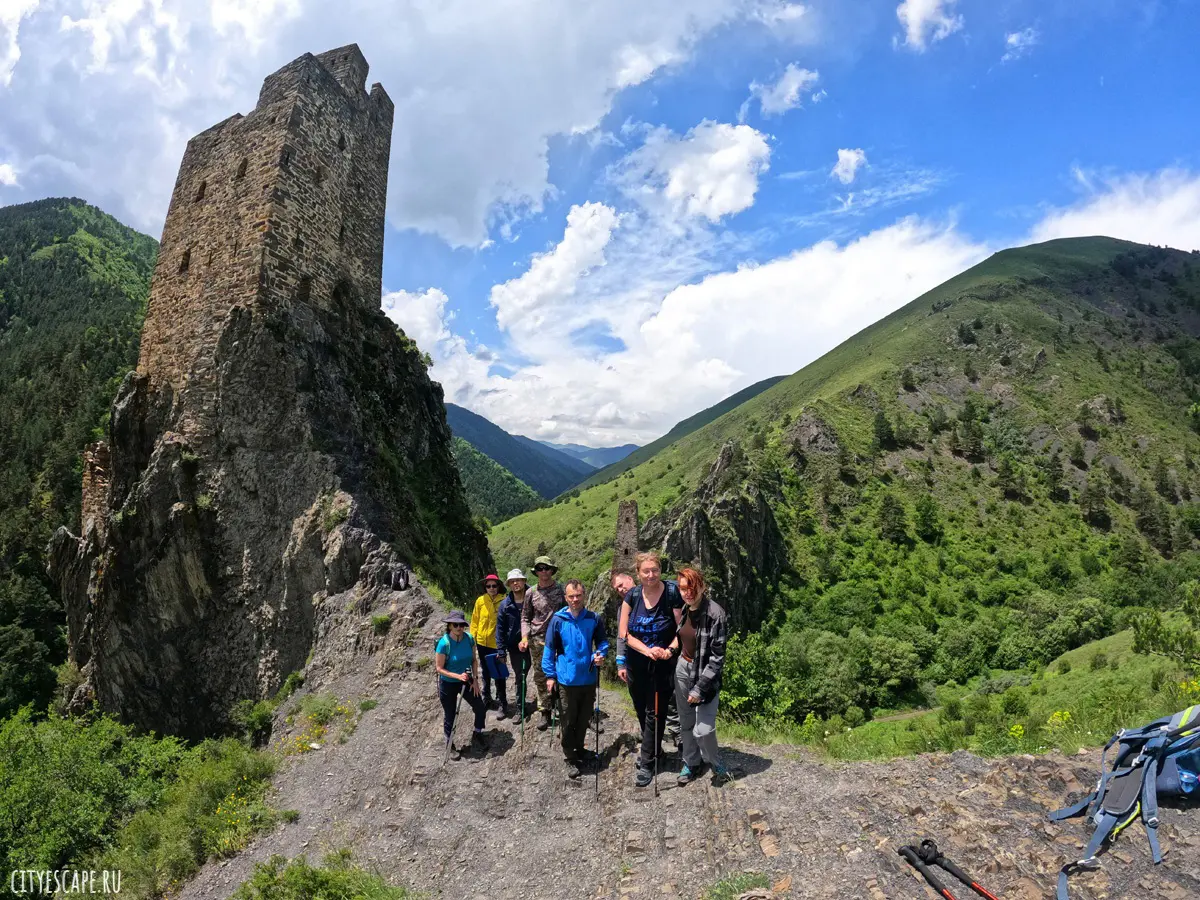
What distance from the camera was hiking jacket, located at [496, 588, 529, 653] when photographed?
10031 millimetres

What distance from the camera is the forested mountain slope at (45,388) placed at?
53812mm

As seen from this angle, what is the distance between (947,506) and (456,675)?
71.1m

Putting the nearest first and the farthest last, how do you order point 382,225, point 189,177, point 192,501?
1. point 192,501
2. point 189,177
3. point 382,225

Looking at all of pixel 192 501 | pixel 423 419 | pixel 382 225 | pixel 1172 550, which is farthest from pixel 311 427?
pixel 1172 550

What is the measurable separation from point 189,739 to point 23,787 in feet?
12.2

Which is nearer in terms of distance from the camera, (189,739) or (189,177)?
(189,739)

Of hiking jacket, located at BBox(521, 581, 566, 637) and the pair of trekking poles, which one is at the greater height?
hiking jacket, located at BBox(521, 581, 566, 637)

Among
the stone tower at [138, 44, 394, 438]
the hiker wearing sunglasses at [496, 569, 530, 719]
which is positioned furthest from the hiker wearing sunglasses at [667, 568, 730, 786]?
the stone tower at [138, 44, 394, 438]

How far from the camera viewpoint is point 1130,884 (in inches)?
186

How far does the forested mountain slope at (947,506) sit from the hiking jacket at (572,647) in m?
29.8

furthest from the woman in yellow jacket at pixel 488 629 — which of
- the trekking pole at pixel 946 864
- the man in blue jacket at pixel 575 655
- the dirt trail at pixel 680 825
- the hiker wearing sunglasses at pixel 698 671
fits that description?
the trekking pole at pixel 946 864

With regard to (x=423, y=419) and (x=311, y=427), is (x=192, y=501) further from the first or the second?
(x=423, y=419)

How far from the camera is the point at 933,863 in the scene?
5105mm
